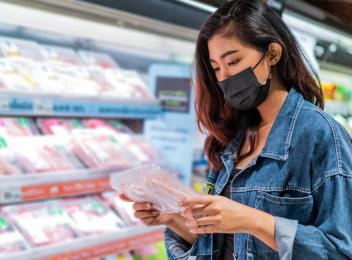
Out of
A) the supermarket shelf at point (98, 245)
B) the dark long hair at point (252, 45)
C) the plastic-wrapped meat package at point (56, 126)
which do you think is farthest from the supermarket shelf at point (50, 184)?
the dark long hair at point (252, 45)

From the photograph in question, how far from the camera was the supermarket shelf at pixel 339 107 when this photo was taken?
483cm

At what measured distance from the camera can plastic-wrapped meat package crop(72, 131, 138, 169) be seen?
255cm

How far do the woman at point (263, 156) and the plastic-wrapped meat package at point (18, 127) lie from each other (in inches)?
46.2

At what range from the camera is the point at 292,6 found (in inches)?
113

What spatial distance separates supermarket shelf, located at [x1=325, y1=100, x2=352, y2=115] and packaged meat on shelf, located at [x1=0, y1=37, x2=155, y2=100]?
2513 millimetres

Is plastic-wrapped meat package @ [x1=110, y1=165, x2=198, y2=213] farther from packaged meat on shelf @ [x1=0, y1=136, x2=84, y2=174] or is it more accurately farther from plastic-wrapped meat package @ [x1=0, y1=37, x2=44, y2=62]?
plastic-wrapped meat package @ [x1=0, y1=37, x2=44, y2=62]

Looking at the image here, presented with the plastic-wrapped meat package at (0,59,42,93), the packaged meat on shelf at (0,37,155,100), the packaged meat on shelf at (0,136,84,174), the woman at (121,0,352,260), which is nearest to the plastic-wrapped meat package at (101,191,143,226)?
the packaged meat on shelf at (0,136,84,174)

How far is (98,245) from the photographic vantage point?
238 cm

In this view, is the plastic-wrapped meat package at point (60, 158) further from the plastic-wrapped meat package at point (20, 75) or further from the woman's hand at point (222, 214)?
the woman's hand at point (222, 214)

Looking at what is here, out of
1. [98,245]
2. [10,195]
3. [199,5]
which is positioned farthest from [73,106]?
[199,5]

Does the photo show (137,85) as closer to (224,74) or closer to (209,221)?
(224,74)

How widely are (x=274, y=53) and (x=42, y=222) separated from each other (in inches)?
60.6

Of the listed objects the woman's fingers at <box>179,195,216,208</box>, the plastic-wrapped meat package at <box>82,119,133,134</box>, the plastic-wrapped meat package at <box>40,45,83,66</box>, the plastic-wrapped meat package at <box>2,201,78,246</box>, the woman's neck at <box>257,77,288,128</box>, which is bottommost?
the plastic-wrapped meat package at <box>2,201,78,246</box>

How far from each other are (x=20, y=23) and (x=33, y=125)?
1.97 feet
